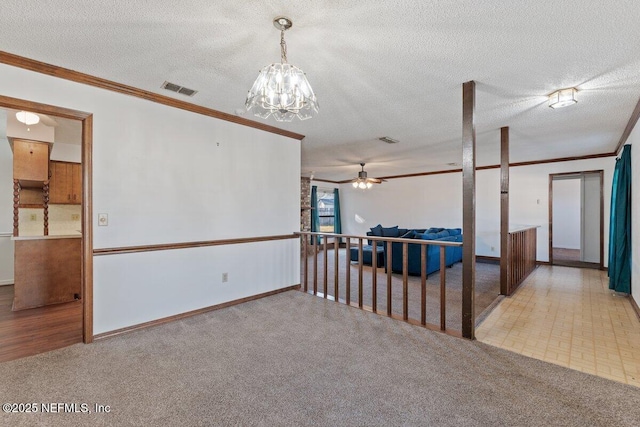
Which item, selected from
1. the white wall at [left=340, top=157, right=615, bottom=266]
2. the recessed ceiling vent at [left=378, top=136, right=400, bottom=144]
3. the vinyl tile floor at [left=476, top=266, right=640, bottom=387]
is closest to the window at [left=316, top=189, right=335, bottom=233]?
the white wall at [left=340, top=157, right=615, bottom=266]

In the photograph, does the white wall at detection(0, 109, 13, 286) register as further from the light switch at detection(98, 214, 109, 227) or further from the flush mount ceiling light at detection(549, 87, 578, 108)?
the flush mount ceiling light at detection(549, 87, 578, 108)

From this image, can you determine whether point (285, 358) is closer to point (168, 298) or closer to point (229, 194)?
point (168, 298)

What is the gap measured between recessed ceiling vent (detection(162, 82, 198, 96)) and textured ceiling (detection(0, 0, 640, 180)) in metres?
0.08

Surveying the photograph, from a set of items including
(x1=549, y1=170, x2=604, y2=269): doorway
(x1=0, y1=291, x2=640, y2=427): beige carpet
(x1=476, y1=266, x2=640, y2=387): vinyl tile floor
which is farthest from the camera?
(x1=549, y1=170, x2=604, y2=269): doorway

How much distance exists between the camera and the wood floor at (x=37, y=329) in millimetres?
2547

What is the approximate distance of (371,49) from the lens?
7.20ft

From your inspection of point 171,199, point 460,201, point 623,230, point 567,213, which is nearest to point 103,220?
point 171,199

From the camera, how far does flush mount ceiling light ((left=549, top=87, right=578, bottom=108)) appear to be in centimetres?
288

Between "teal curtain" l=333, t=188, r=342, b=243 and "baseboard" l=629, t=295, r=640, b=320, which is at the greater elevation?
"teal curtain" l=333, t=188, r=342, b=243

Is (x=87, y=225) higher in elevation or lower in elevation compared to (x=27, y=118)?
lower

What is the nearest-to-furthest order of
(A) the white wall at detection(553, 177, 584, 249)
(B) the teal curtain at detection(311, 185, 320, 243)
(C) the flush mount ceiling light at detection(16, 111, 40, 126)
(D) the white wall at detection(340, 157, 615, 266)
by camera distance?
(C) the flush mount ceiling light at detection(16, 111, 40, 126) → (D) the white wall at detection(340, 157, 615, 266) → (A) the white wall at detection(553, 177, 584, 249) → (B) the teal curtain at detection(311, 185, 320, 243)

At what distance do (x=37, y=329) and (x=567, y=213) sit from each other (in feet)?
39.2

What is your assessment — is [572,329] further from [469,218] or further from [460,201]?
[460,201]

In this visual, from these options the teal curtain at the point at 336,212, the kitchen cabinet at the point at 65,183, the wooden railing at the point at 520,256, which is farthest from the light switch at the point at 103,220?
the teal curtain at the point at 336,212
